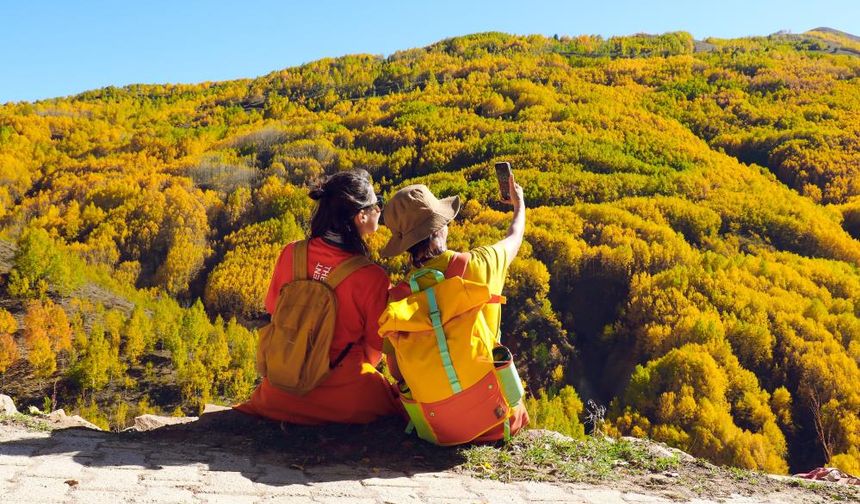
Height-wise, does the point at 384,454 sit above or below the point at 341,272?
below

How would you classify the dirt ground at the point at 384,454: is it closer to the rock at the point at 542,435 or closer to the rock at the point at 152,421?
the rock at the point at 542,435

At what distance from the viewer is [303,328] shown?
13.1 feet

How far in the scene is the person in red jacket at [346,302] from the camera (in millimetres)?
4051

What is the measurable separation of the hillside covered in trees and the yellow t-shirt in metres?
12.3

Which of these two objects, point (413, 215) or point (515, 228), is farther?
point (515, 228)

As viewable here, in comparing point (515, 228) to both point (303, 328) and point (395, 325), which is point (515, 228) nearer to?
point (395, 325)

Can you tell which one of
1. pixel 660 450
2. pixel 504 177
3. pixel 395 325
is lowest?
pixel 660 450

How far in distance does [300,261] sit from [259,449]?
3.39 ft

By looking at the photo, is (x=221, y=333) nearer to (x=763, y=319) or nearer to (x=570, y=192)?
(x=763, y=319)

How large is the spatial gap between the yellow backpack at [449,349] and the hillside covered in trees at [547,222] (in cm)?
1222

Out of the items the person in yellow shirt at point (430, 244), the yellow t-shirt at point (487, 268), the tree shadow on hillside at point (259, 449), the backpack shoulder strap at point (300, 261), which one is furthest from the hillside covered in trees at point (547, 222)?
the yellow t-shirt at point (487, 268)

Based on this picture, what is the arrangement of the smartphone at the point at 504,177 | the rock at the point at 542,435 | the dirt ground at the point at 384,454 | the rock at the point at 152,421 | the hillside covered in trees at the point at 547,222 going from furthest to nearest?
the hillside covered in trees at the point at 547,222 < the rock at the point at 152,421 < the rock at the point at 542,435 < the smartphone at the point at 504,177 < the dirt ground at the point at 384,454

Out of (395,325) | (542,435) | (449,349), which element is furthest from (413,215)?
(542,435)

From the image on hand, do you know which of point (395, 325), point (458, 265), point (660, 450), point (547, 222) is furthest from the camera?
point (547, 222)
